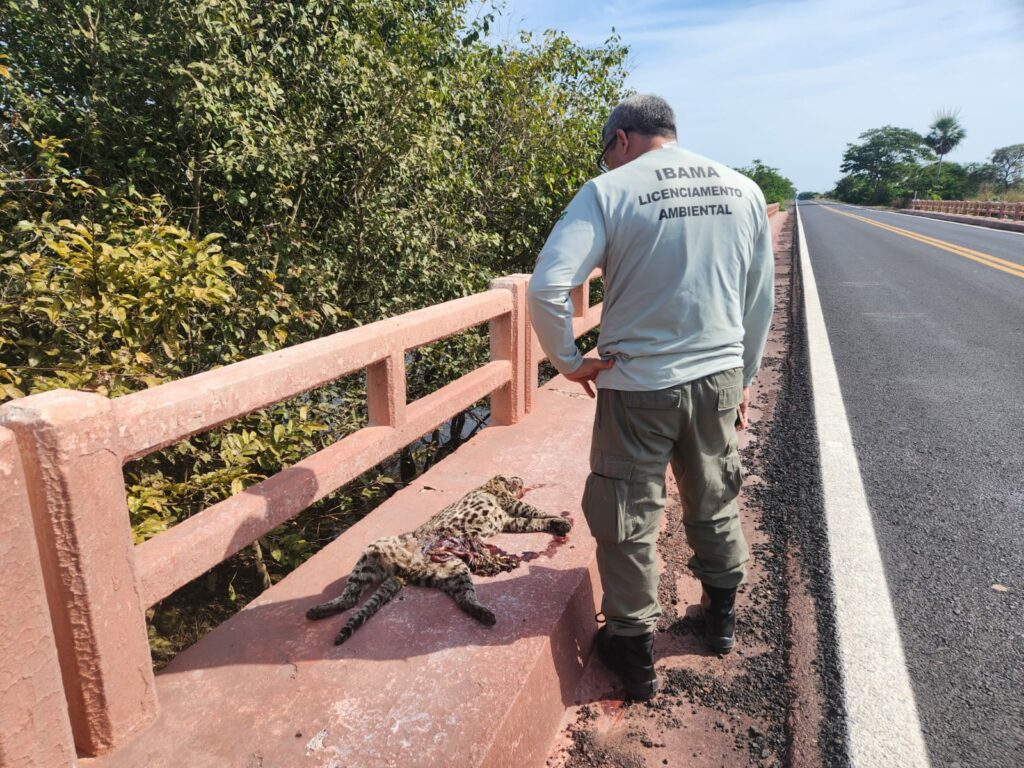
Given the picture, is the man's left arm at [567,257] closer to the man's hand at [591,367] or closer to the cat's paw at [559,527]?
the man's hand at [591,367]

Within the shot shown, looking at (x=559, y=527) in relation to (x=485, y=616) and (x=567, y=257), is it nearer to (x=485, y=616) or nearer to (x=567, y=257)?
(x=485, y=616)

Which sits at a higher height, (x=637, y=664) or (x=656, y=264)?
(x=656, y=264)

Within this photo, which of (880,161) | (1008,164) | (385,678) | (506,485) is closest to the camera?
(385,678)

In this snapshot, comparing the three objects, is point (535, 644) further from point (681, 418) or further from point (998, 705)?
point (998, 705)

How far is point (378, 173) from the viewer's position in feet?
22.4

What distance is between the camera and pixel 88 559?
6.59 ft

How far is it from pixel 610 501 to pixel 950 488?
2814 mm

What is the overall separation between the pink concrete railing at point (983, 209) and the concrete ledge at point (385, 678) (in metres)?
34.7

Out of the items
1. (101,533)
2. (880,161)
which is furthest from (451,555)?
(880,161)

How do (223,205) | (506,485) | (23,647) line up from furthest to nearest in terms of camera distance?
(223,205) → (506,485) → (23,647)

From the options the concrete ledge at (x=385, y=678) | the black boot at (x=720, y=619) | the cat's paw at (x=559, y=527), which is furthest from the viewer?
the cat's paw at (x=559, y=527)

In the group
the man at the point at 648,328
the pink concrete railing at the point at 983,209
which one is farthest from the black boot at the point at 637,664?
the pink concrete railing at the point at 983,209

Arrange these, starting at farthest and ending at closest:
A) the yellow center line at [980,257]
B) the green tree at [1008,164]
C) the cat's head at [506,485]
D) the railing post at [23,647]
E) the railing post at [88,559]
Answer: the green tree at [1008,164], the yellow center line at [980,257], the cat's head at [506,485], the railing post at [88,559], the railing post at [23,647]

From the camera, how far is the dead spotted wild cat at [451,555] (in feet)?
9.33
